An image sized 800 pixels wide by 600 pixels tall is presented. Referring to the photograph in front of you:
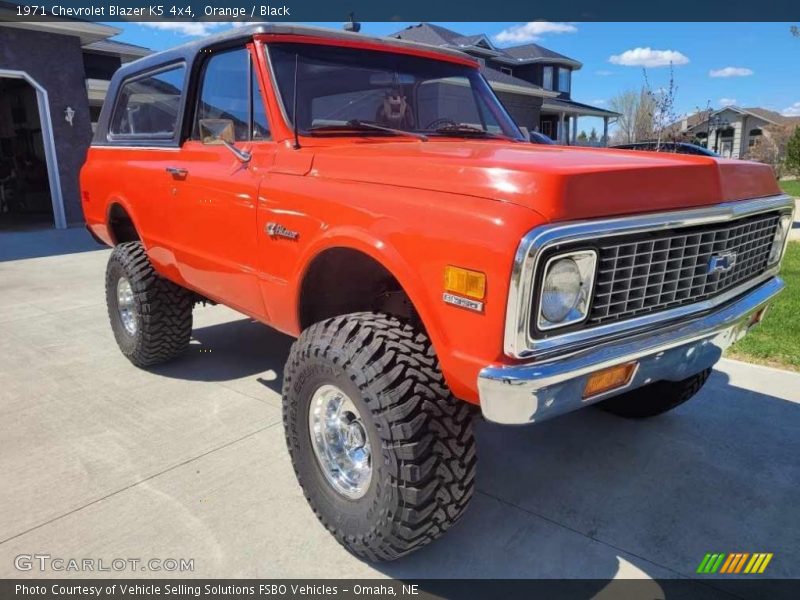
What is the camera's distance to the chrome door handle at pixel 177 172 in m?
3.48

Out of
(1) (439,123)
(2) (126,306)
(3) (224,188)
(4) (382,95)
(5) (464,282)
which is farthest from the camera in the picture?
(2) (126,306)

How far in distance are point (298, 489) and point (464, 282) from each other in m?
1.51

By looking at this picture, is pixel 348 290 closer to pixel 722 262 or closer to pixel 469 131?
pixel 469 131

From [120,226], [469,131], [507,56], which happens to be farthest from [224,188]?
[507,56]

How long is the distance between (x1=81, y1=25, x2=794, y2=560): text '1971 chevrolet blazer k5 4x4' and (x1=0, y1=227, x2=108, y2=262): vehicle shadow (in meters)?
7.65

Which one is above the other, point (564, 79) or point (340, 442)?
point (564, 79)

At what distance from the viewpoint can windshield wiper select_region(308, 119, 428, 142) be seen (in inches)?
118

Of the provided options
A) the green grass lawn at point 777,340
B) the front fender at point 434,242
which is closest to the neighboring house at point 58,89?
the front fender at point 434,242

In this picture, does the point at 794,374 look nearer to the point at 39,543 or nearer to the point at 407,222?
the point at 407,222

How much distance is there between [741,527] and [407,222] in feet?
6.35

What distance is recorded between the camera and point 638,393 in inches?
139

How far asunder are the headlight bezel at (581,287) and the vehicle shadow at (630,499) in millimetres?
1040

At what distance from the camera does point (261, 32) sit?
2990 millimetres

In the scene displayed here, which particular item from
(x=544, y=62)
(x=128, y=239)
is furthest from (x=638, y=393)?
(x=544, y=62)
